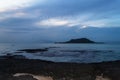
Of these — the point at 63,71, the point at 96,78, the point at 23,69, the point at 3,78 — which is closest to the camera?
the point at 3,78

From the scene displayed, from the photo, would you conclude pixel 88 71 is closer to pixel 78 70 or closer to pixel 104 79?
pixel 78 70

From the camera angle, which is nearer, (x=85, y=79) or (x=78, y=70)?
(x=85, y=79)

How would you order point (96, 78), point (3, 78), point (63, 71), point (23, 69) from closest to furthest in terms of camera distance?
point (3, 78) → point (96, 78) → point (63, 71) → point (23, 69)

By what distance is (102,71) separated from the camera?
21.4 meters

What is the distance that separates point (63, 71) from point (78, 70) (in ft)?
4.29

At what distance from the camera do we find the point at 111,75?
19.8m

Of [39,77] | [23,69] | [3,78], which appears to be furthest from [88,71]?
[3,78]

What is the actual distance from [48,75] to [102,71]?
4307 mm

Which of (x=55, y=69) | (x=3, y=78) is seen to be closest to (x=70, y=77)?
(x=55, y=69)

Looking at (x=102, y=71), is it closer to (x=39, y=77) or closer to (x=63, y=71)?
(x=63, y=71)

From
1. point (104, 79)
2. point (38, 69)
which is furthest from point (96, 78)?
point (38, 69)

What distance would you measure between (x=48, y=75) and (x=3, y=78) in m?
3.78

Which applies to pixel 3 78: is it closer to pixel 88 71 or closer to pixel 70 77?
pixel 70 77

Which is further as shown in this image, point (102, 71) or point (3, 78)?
point (102, 71)
